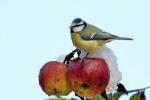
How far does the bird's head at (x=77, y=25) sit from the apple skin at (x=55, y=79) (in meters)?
0.13

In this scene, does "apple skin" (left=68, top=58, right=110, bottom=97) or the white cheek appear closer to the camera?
"apple skin" (left=68, top=58, right=110, bottom=97)

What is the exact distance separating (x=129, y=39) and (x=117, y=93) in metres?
0.19

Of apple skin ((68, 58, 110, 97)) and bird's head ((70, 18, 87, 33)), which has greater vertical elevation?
bird's head ((70, 18, 87, 33))

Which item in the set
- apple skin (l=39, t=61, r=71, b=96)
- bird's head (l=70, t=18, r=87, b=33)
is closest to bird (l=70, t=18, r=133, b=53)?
bird's head (l=70, t=18, r=87, b=33)

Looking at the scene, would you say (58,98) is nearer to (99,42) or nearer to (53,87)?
(53,87)

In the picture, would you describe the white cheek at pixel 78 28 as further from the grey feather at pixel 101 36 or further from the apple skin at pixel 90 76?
the apple skin at pixel 90 76

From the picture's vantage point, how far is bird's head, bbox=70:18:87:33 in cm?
200

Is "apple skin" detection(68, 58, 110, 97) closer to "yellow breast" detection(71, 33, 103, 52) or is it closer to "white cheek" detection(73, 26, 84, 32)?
"yellow breast" detection(71, 33, 103, 52)

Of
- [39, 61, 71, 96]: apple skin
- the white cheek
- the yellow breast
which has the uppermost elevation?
the white cheek

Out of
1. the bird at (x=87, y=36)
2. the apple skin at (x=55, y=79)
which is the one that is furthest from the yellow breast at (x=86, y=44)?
the apple skin at (x=55, y=79)

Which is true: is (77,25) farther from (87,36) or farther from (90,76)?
(90,76)

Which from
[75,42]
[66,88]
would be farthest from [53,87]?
[75,42]

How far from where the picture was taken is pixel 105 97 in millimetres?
1970

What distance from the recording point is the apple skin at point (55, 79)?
2055 millimetres
